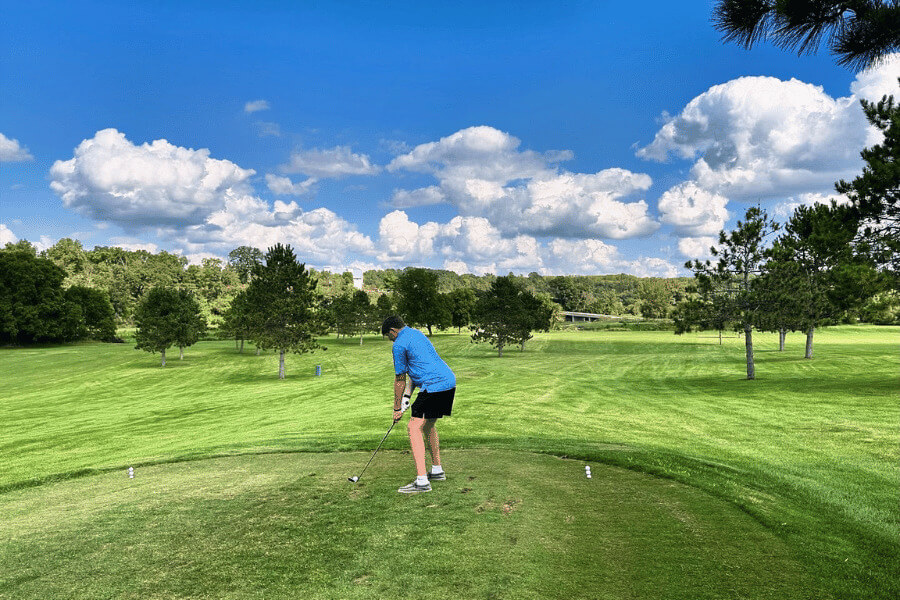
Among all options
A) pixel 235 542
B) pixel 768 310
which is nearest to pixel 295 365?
pixel 768 310

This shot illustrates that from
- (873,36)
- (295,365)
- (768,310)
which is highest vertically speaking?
(873,36)

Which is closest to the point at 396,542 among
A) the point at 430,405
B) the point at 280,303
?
the point at 430,405

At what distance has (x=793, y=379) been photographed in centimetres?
3166

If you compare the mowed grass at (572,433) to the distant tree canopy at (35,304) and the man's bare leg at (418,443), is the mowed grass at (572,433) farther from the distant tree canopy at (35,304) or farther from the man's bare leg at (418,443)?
the distant tree canopy at (35,304)

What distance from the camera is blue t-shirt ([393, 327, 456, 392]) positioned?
7258 mm

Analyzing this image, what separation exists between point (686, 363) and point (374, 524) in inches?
1934

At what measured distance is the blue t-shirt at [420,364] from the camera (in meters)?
7.26

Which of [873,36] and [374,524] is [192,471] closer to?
[374,524]

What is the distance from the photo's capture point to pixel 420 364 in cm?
726

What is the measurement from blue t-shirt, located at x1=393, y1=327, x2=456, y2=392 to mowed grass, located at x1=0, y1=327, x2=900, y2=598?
58.8 inches

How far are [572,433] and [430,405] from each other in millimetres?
9162

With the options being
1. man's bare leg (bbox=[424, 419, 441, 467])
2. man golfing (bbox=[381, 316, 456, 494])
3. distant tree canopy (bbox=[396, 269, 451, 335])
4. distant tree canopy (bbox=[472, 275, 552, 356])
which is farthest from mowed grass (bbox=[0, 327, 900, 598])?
distant tree canopy (bbox=[396, 269, 451, 335])

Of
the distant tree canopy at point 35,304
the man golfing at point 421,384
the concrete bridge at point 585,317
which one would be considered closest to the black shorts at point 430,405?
the man golfing at point 421,384

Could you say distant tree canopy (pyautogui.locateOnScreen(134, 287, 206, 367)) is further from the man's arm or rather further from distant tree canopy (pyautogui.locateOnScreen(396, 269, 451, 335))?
the man's arm
